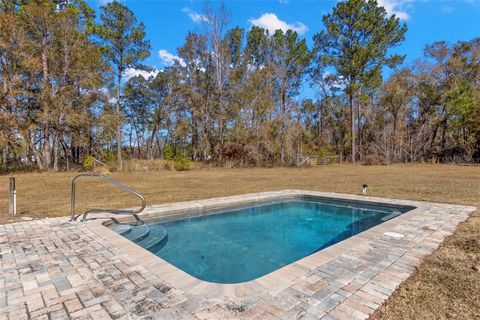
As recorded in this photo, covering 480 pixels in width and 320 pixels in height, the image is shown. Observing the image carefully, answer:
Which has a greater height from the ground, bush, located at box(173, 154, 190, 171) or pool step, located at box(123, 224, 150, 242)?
bush, located at box(173, 154, 190, 171)

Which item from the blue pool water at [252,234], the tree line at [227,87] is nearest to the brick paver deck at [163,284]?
the blue pool water at [252,234]

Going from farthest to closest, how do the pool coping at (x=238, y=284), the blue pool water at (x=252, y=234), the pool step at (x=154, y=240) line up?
1. the pool step at (x=154, y=240)
2. the blue pool water at (x=252, y=234)
3. the pool coping at (x=238, y=284)

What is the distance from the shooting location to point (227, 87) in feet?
62.2

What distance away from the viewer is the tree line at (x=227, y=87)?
551 inches

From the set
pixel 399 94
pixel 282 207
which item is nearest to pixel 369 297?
pixel 282 207

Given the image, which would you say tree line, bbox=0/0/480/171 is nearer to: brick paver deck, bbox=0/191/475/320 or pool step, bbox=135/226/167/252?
pool step, bbox=135/226/167/252

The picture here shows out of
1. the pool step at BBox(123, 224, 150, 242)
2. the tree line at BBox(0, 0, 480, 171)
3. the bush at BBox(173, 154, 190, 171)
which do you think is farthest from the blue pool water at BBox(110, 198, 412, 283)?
the tree line at BBox(0, 0, 480, 171)

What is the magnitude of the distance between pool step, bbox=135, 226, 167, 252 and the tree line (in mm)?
12183

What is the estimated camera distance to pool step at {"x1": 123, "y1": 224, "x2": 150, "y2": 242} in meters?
3.70

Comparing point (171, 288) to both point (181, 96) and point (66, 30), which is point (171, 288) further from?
point (181, 96)

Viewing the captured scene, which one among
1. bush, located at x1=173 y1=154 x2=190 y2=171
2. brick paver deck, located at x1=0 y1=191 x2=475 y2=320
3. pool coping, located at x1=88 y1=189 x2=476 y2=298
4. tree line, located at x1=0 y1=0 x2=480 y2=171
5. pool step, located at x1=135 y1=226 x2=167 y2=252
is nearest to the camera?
brick paver deck, located at x1=0 y1=191 x2=475 y2=320

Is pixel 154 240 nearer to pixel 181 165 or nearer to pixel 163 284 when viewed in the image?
pixel 163 284

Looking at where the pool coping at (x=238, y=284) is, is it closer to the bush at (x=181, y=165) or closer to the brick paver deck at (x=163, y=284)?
the brick paver deck at (x=163, y=284)

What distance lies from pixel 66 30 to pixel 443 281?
1853cm
